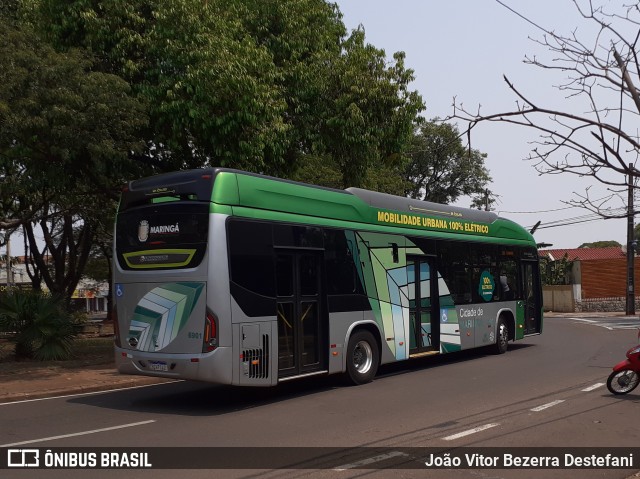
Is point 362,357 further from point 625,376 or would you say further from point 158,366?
point 625,376

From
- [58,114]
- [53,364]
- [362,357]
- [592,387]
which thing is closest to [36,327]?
[53,364]

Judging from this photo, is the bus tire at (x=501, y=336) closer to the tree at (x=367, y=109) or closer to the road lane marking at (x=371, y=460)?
the tree at (x=367, y=109)

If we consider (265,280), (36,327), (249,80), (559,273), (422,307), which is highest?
(249,80)

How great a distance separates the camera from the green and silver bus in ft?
32.4

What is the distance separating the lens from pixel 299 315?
11094mm

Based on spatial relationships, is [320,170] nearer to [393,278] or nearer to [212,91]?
[212,91]

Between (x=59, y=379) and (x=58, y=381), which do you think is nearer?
(x=58, y=381)

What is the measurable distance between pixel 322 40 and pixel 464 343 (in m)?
8.89

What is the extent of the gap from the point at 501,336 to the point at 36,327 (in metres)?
11.6

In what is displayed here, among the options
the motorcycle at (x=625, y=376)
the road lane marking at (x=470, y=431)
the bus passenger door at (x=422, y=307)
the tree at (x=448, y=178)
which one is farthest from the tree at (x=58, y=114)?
the tree at (x=448, y=178)

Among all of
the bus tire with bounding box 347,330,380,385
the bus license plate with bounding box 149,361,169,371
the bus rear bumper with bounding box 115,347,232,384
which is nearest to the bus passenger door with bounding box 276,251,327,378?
the bus tire with bounding box 347,330,380,385

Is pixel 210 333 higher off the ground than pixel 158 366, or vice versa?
pixel 210 333

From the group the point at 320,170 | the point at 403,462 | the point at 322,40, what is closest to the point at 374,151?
the point at 322,40

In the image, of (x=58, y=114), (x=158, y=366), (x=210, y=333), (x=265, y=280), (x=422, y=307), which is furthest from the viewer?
(x=422, y=307)
